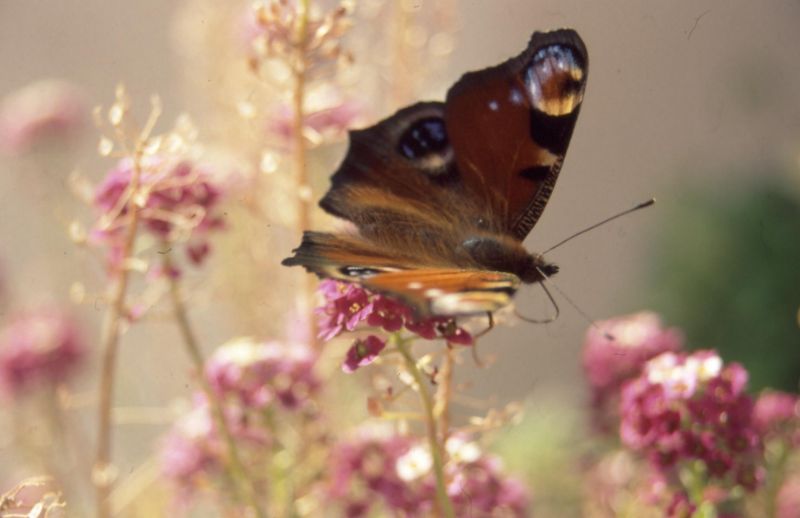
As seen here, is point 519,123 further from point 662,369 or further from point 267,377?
point 267,377

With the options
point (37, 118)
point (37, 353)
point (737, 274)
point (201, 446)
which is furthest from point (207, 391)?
point (737, 274)

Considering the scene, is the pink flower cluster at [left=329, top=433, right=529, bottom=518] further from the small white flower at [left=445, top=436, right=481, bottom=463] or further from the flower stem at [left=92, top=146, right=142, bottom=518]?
the flower stem at [left=92, top=146, right=142, bottom=518]

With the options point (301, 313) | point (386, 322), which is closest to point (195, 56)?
point (301, 313)

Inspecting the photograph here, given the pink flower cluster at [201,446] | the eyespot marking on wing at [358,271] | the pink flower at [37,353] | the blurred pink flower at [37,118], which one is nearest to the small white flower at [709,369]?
the eyespot marking on wing at [358,271]

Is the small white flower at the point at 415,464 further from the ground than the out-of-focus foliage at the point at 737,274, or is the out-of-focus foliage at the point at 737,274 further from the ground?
the small white flower at the point at 415,464

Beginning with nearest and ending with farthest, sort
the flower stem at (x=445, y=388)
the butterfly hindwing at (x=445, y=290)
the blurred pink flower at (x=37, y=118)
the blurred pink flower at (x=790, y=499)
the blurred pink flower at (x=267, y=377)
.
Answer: the butterfly hindwing at (x=445, y=290) → the flower stem at (x=445, y=388) → the blurred pink flower at (x=267, y=377) → the blurred pink flower at (x=790, y=499) → the blurred pink flower at (x=37, y=118)

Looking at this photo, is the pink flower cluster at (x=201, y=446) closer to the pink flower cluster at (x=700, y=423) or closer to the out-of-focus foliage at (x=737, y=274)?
the pink flower cluster at (x=700, y=423)
